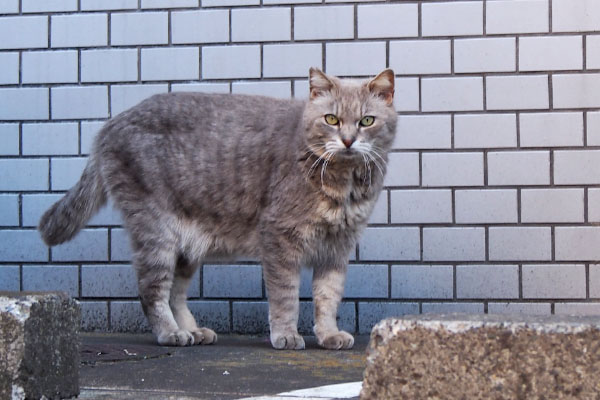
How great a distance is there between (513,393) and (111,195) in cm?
307

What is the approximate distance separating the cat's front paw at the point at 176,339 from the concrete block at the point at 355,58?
1.73 metres

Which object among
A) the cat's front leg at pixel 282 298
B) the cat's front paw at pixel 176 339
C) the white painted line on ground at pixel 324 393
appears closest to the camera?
the white painted line on ground at pixel 324 393

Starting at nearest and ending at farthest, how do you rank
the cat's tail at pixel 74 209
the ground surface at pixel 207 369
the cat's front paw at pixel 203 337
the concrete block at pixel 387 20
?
1. the ground surface at pixel 207 369
2. the cat's front paw at pixel 203 337
3. the cat's tail at pixel 74 209
4. the concrete block at pixel 387 20

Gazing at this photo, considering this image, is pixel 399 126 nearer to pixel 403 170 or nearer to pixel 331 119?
pixel 403 170

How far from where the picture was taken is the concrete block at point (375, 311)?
5.16 meters

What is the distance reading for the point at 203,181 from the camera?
475 cm

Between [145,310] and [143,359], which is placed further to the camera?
[145,310]

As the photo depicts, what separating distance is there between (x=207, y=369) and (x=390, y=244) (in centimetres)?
185

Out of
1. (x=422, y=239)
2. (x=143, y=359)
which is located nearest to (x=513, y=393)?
(x=143, y=359)

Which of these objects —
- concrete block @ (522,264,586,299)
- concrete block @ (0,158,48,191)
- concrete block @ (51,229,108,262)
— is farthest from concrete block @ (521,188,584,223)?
concrete block @ (0,158,48,191)

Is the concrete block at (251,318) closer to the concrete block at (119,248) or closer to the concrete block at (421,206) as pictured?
the concrete block at (119,248)

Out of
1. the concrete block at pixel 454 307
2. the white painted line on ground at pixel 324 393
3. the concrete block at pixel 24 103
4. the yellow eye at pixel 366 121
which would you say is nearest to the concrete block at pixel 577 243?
the concrete block at pixel 454 307

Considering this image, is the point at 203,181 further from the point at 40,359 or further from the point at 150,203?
the point at 40,359

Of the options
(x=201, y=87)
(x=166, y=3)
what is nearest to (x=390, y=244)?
(x=201, y=87)
